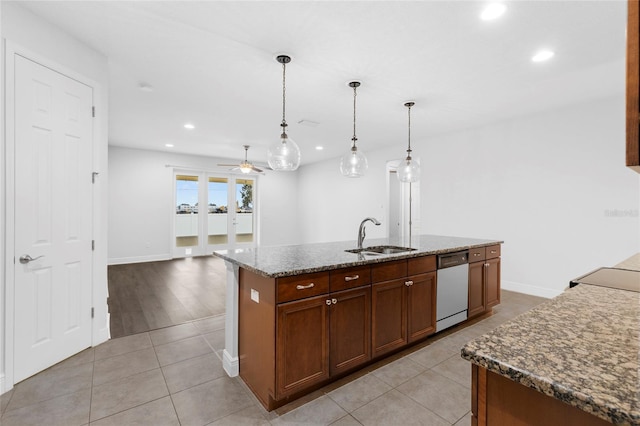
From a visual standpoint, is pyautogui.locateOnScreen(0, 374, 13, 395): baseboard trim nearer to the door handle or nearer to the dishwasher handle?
the door handle

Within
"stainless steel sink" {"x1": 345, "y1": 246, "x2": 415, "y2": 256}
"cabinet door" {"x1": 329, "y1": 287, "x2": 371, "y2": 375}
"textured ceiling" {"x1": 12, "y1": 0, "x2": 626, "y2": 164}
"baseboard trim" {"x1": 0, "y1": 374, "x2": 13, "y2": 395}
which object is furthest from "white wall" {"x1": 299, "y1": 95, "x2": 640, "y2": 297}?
"baseboard trim" {"x1": 0, "y1": 374, "x2": 13, "y2": 395}

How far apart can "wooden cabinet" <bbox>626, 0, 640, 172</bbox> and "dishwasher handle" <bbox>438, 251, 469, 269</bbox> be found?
245cm

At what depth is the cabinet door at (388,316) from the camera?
232cm

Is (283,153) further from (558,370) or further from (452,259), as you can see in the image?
(558,370)

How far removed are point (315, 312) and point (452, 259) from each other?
5.47 feet

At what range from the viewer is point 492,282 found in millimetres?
3525

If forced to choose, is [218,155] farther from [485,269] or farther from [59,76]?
[485,269]

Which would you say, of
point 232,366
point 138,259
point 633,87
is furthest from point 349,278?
point 138,259

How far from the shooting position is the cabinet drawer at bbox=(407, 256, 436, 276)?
8.41 feet

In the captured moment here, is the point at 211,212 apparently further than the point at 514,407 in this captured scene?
Yes

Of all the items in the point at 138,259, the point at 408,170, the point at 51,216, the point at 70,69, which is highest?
the point at 70,69

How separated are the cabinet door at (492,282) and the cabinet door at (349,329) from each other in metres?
1.95

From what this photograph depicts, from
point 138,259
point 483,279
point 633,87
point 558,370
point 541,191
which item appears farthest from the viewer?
point 138,259

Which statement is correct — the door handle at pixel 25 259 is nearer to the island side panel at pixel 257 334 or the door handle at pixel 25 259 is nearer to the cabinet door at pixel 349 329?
the island side panel at pixel 257 334
